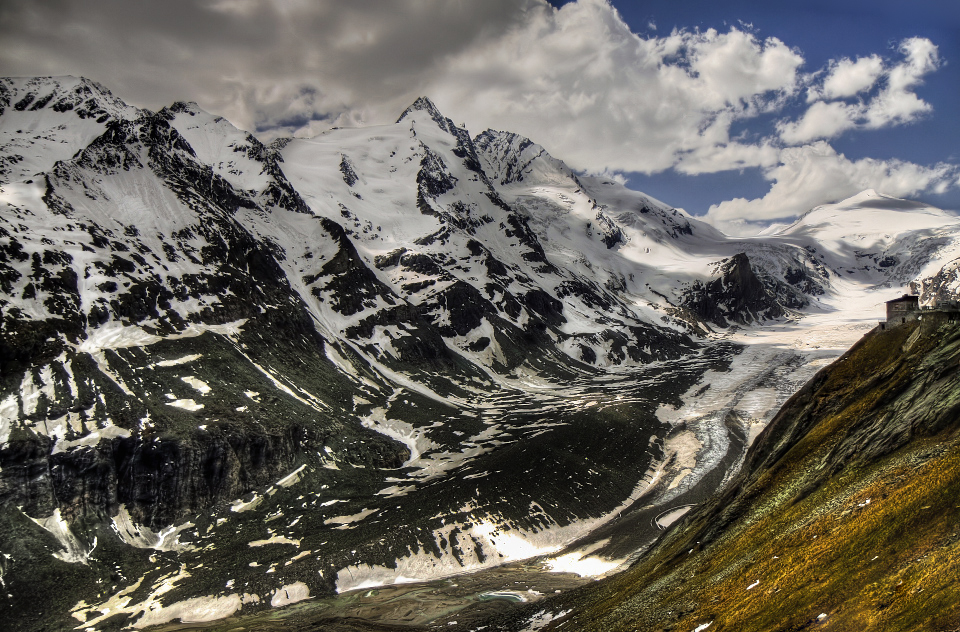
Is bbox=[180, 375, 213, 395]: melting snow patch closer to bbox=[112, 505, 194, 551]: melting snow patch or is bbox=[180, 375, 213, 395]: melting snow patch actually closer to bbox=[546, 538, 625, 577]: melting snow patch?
bbox=[112, 505, 194, 551]: melting snow patch

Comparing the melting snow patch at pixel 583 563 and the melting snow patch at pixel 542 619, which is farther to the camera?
the melting snow patch at pixel 583 563

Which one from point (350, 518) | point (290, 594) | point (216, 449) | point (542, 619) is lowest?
point (542, 619)

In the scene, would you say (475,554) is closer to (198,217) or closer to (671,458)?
(671,458)

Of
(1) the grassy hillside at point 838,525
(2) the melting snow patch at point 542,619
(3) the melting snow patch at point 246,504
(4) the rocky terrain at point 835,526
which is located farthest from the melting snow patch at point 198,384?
(1) the grassy hillside at point 838,525

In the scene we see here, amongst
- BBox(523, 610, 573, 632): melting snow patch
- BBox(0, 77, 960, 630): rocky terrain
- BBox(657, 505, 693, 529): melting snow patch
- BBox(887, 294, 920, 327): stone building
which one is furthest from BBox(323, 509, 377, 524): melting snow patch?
BBox(887, 294, 920, 327): stone building

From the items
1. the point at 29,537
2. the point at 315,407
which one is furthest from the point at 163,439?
the point at 315,407

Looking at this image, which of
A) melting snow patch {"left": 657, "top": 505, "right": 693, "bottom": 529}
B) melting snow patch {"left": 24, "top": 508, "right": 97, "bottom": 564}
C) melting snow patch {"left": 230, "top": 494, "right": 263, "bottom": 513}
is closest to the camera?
melting snow patch {"left": 24, "top": 508, "right": 97, "bottom": 564}

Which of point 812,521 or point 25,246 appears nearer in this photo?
point 812,521

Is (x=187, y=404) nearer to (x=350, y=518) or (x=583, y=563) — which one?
(x=350, y=518)

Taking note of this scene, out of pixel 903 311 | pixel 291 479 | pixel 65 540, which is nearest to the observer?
pixel 903 311

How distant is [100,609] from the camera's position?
263 ft

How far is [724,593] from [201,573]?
A: 86842 millimetres

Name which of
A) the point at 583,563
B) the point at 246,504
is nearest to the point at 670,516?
the point at 583,563

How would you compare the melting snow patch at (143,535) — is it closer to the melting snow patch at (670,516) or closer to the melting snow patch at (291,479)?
A: the melting snow patch at (291,479)
